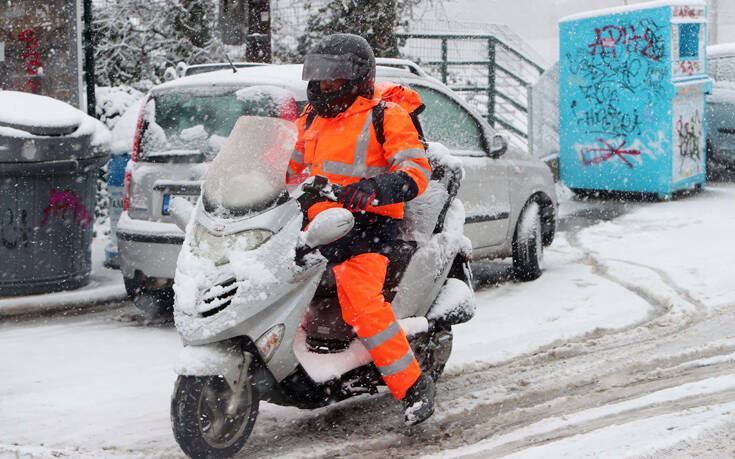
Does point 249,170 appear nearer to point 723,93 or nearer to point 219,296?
point 219,296

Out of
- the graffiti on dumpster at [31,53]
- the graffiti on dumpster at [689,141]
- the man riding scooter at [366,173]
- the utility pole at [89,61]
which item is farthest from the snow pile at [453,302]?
the graffiti on dumpster at [689,141]

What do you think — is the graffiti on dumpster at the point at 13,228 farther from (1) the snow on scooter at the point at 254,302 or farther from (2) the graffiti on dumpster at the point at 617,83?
(2) the graffiti on dumpster at the point at 617,83

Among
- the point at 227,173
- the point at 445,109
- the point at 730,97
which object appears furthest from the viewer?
the point at 730,97

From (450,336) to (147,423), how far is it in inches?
58.6

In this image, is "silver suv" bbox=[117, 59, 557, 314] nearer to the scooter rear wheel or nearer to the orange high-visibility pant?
the scooter rear wheel

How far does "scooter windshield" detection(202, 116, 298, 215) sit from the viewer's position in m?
3.86

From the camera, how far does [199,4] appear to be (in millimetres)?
13516

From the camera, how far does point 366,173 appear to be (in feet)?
13.8

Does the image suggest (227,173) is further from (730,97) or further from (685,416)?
(730,97)

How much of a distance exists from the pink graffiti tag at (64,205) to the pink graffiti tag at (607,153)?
22.8 ft

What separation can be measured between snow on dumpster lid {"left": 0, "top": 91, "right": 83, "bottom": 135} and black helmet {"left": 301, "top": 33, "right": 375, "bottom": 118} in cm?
369

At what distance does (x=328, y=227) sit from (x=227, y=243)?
1.28ft

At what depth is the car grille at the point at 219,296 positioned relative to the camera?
3.70 metres

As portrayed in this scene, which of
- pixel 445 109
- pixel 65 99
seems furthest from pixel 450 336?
pixel 65 99
